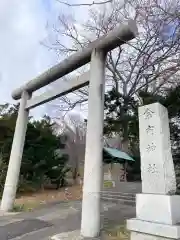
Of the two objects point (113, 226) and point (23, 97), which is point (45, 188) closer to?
point (23, 97)

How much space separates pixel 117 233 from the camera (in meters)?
5.20

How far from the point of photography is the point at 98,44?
6.17 meters

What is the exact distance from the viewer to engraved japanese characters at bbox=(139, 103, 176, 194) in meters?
3.85

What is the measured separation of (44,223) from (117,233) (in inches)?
81.4

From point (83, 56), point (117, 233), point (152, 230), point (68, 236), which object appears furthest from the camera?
point (83, 56)

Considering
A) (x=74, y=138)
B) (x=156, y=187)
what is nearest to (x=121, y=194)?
(x=156, y=187)

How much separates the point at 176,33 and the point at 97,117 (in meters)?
2.49

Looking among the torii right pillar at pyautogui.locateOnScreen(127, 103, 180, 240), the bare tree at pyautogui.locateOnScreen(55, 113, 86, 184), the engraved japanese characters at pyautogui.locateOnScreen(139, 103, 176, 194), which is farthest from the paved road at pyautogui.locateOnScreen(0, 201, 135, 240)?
the bare tree at pyautogui.locateOnScreen(55, 113, 86, 184)

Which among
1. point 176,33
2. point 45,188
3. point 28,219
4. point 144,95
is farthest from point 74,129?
point 176,33

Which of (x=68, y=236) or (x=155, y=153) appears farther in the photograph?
(x=68, y=236)

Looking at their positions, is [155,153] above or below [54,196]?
above

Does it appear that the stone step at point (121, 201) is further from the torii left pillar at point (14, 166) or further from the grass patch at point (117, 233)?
the torii left pillar at point (14, 166)

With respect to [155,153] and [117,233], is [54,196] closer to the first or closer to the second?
[117,233]

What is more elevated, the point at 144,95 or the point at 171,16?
the point at 144,95
